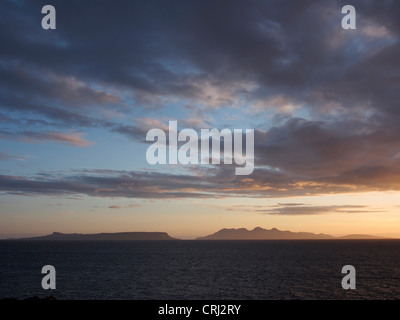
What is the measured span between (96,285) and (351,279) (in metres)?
43.7

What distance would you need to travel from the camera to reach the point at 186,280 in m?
61.3

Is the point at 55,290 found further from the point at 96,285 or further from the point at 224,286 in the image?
the point at 224,286

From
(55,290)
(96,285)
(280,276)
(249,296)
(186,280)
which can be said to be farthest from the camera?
(280,276)

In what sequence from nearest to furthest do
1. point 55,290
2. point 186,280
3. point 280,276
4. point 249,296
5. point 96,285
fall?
point 249,296 < point 55,290 < point 96,285 < point 186,280 < point 280,276
